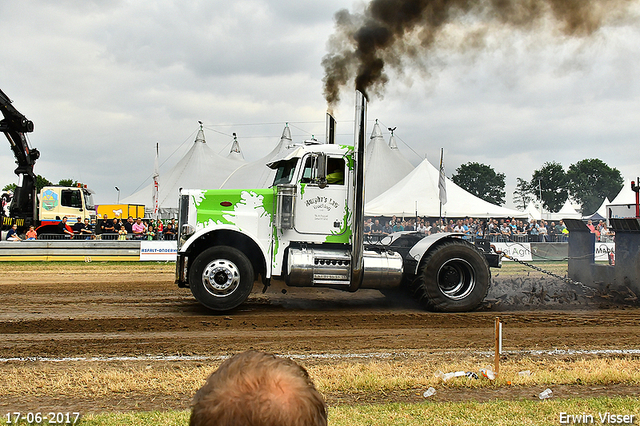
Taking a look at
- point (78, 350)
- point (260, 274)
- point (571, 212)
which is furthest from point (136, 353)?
point (571, 212)

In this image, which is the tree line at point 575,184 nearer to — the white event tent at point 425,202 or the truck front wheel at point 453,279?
the white event tent at point 425,202

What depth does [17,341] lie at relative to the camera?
659 centimetres

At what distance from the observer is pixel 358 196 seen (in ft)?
28.1

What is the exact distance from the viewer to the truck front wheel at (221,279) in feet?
27.4

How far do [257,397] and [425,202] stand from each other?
1033 inches

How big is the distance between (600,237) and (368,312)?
53.1 ft

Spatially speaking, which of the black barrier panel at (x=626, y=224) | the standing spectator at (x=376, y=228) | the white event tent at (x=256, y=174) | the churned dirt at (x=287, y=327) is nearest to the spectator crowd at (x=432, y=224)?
the white event tent at (x=256, y=174)

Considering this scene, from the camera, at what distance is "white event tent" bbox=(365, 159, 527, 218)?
26391 millimetres

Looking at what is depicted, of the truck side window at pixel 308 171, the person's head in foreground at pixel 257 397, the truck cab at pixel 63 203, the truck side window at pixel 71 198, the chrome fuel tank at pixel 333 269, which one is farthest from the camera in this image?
the truck side window at pixel 71 198

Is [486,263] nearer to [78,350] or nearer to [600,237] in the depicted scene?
[78,350]

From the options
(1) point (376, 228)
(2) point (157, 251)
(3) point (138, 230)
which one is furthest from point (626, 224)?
(3) point (138, 230)

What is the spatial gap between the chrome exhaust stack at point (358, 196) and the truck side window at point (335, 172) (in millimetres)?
323

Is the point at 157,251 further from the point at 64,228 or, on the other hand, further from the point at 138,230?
the point at 64,228

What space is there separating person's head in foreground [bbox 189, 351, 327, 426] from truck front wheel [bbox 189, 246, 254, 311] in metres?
7.31
